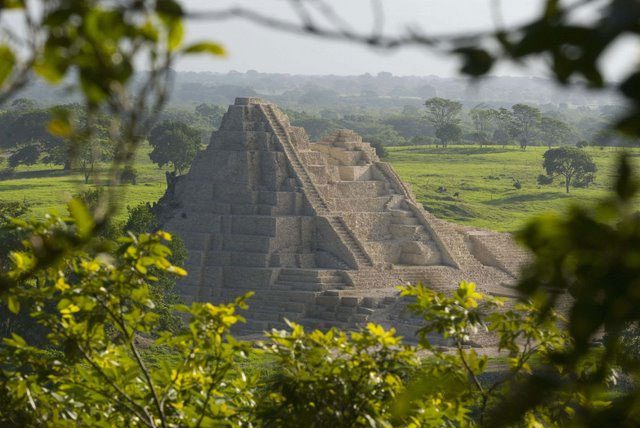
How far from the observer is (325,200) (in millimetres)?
39094

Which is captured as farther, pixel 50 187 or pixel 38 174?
pixel 38 174

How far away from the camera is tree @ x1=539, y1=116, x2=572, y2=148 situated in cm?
10676

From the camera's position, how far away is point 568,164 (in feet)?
234

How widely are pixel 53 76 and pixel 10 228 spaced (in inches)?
144

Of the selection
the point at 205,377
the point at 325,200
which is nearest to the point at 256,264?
the point at 325,200

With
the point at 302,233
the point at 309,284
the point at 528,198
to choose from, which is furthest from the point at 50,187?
the point at 309,284

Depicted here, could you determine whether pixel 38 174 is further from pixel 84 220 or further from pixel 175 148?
pixel 84 220

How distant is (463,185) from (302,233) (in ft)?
112

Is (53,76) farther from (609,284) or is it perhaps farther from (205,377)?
(205,377)

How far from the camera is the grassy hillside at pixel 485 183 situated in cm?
6116

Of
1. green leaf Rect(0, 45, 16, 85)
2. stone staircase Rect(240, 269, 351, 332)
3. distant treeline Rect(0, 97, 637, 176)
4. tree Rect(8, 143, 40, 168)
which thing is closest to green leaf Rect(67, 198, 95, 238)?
green leaf Rect(0, 45, 16, 85)

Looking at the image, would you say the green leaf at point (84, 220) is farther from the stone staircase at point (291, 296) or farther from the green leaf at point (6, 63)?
the stone staircase at point (291, 296)

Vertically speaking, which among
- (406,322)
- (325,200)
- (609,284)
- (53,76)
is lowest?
(406,322)

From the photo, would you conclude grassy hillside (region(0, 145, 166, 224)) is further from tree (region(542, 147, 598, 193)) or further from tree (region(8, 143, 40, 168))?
tree (region(542, 147, 598, 193))
